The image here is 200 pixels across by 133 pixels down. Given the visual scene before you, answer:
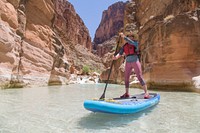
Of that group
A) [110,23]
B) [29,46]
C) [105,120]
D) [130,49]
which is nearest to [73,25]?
[110,23]

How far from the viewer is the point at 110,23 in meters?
134

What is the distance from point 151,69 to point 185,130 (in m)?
11.5

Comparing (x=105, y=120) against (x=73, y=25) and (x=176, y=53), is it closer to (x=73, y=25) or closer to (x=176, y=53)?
(x=176, y=53)

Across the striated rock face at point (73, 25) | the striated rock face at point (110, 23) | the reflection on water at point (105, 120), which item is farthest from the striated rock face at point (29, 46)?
the striated rock face at point (110, 23)

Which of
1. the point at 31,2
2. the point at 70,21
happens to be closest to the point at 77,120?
the point at 31,2

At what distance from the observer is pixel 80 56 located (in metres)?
73.4

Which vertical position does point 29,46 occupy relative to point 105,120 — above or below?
above

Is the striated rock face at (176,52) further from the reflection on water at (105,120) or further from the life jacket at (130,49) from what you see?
the reflection on water at (105,120)

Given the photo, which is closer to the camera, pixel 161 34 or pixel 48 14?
pixel 161 34

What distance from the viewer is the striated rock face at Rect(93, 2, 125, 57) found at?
13012 cm

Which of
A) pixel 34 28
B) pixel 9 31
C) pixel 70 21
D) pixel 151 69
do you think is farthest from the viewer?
pixel 70 21

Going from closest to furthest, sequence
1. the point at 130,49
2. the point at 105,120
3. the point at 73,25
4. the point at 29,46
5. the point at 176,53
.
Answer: the point at 105,120 < the point at 130,49 < the point at 176,53 < the point at 29,46 < the point at 73,25

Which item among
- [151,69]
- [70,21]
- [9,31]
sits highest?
[70,21]

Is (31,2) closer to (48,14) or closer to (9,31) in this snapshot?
(48,14)
